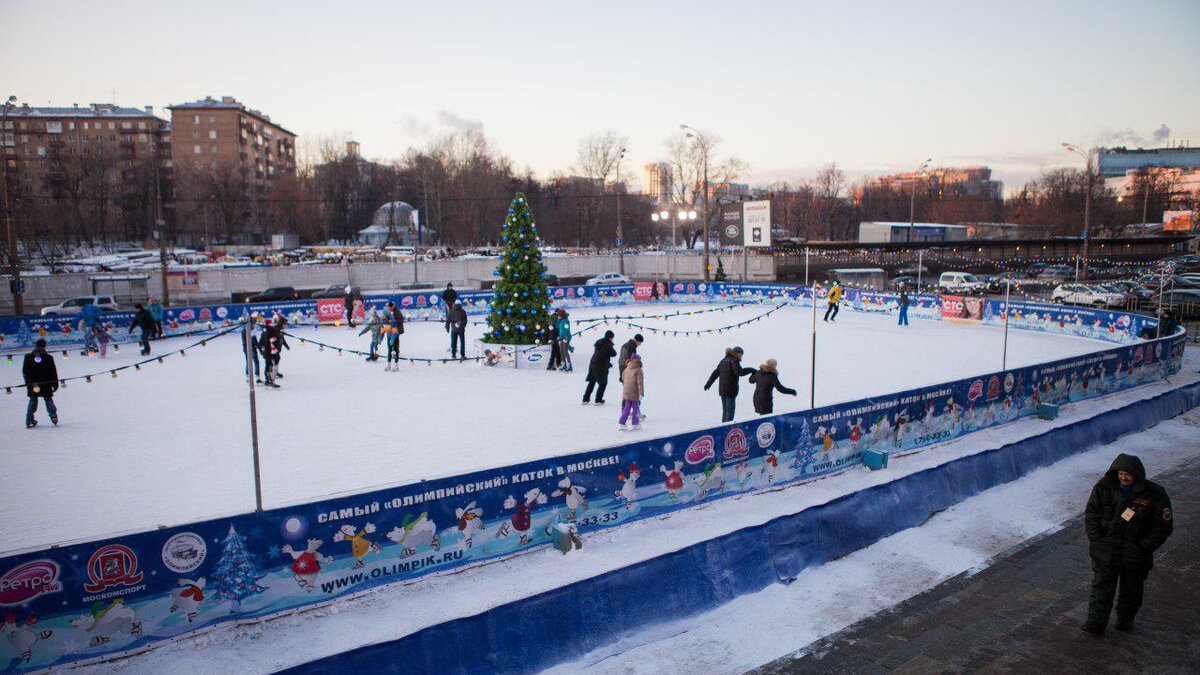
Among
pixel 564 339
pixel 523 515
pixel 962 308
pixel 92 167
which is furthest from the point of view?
pixel 92 167

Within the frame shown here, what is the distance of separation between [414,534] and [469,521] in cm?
59

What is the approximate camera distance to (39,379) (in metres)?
13.2

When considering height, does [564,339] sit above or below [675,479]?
above

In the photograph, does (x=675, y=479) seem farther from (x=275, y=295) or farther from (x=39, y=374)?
(x=275, y=295)

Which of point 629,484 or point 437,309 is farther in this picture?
point 437,309

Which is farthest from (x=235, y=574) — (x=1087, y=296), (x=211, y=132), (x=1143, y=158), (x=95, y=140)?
(x=1143, y=158)

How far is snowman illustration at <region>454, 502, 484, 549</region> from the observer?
7582mm

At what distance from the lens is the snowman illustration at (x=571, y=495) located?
8.19 m

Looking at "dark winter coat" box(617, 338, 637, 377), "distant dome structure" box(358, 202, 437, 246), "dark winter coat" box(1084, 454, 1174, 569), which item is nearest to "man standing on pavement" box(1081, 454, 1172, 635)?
"dark winter coat" box(1084, 454, 1174, 569)

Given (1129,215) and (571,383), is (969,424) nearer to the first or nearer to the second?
(571,383)

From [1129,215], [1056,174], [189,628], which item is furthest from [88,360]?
[1056,174]

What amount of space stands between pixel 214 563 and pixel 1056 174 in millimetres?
143916

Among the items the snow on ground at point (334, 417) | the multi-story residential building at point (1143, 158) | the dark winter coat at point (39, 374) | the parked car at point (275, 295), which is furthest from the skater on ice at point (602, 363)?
the multi-story residential building at point (1143, 158)

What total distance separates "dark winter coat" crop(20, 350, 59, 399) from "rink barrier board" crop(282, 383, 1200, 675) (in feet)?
37.9
